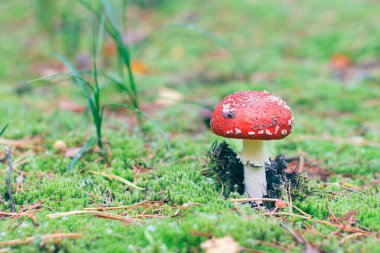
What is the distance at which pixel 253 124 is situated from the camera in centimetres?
216

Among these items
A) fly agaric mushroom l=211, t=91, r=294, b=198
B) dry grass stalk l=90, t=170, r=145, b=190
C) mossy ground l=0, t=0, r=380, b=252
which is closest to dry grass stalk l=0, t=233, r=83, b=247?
mossy ground l=0, t=0, r=380, b=252

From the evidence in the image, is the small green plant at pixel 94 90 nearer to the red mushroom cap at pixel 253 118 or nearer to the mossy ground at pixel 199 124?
the mossy ground at pixel 199 124

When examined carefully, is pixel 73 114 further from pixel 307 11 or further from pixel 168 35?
pixel 307 11

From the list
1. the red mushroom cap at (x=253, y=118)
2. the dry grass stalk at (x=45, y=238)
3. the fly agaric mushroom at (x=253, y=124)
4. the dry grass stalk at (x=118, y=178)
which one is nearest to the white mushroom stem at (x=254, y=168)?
the fly agaric mushroom at (x=253, y=124)

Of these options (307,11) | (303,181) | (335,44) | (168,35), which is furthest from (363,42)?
(303,181)

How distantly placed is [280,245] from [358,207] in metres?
0.81

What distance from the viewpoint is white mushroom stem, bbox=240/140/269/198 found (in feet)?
7.94

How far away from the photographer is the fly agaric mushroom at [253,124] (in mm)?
2168

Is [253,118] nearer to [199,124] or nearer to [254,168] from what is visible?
[254,168]

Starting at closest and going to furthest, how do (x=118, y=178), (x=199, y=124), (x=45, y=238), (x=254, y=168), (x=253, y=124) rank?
(x=45, y=238), (x=253, y=124), (x=254, y=168), (x=118, y=178), (x=199, y=124)

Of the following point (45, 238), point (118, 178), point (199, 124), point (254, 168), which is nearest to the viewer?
point (45, 238)

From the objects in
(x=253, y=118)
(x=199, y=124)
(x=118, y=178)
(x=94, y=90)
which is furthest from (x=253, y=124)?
(x=199, y=124)

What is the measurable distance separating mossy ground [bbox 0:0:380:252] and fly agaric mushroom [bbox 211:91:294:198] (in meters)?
0.30

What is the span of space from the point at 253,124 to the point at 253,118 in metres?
0.04
